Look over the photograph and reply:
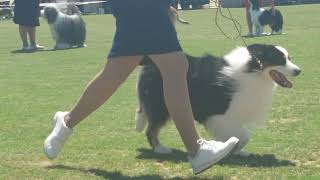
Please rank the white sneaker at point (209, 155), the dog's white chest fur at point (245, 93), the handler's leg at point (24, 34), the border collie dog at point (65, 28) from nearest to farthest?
the white sneaker at point (209, 155), the dog's white chest fur at point (245, 93), the handler's leg at point (24, 34), the border collie dog at point (65, 28)

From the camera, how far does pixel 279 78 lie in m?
5.17

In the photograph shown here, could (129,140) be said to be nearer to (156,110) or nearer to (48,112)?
(156,110)

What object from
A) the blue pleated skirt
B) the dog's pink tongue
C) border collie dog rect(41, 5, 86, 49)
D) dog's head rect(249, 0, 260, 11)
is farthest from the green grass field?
dog's head rect(249, 0, 260, 11)

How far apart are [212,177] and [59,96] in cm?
467

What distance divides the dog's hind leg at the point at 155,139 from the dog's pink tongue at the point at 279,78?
1.04m

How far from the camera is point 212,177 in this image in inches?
178

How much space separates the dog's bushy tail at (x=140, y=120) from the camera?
5.50 m

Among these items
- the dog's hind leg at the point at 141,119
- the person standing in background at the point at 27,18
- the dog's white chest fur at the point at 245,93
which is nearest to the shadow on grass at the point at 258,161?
the dog's white chest fur at the point at 245,93

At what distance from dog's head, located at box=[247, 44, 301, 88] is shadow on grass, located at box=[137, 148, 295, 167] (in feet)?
2.01

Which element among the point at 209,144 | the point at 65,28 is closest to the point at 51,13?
the point at 65,28

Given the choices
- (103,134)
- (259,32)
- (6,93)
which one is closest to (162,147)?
(103,134)

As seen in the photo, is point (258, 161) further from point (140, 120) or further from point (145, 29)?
point (145, 29)

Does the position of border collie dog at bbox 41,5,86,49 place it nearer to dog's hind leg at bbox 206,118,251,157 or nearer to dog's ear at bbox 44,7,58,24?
dog's ear at bbox 44,7,58,24

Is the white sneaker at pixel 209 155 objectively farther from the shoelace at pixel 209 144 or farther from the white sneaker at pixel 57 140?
the white sneaker at pixel 57 140
